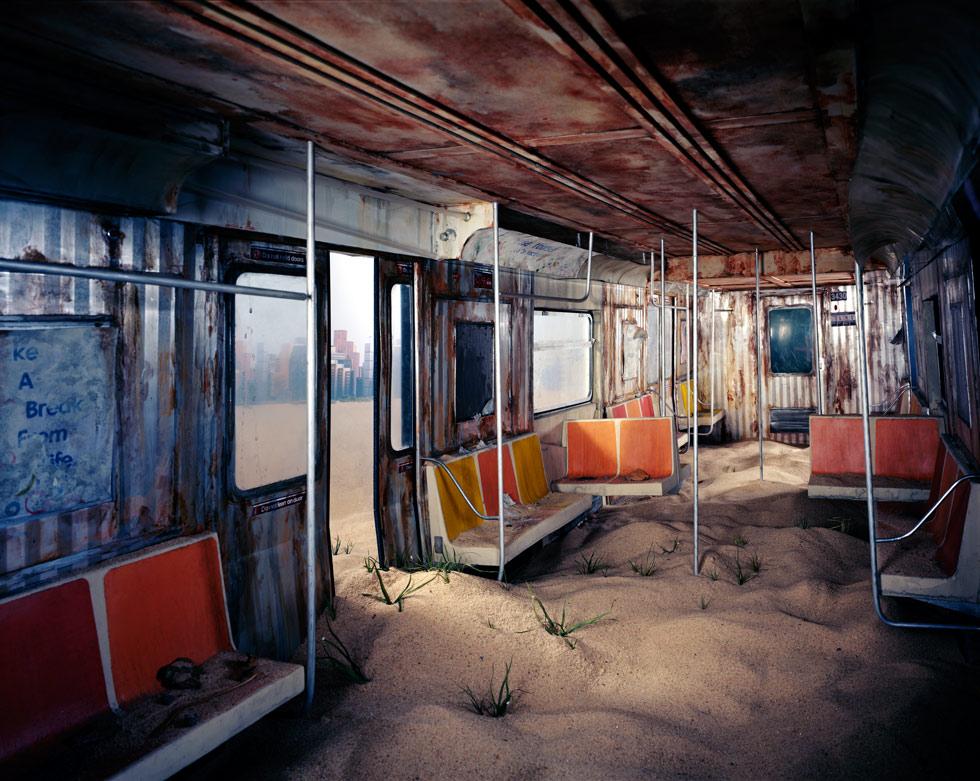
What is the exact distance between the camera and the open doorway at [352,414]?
7.85 metres

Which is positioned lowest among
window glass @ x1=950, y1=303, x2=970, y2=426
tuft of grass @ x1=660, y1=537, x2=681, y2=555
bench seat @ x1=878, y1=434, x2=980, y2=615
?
tuft of grass @ x1=660, y1=537, x2=681, y2=555

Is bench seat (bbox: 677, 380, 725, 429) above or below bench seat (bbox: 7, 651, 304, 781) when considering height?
above

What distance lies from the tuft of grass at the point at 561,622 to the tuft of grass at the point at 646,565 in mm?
869

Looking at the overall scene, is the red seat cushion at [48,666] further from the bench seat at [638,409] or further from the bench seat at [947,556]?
the bench seat at [638,409]

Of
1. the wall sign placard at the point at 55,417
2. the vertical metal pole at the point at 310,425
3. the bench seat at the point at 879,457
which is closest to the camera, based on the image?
the wall sign placard at the point at 55,417

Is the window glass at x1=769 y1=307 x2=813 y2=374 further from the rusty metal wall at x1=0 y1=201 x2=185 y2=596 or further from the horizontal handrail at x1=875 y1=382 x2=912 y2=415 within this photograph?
the rusty metal wall at x1=0 y1=201 x2=185 y2=596

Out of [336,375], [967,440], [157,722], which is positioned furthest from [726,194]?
[336,375]

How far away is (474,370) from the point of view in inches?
234

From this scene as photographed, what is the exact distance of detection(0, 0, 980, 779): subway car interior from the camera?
7.76 ft

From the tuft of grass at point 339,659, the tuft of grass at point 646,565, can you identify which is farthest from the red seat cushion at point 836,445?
the tuft of grass at point 339,659

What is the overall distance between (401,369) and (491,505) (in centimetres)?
142

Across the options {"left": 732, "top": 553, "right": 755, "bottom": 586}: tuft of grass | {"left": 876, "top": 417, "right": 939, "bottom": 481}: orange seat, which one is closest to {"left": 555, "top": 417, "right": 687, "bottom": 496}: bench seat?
{"left": 732, "top": 553, "right": 755, "bottom": 586}: tuft of grass

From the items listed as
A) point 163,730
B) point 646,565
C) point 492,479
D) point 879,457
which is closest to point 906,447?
point 879,457

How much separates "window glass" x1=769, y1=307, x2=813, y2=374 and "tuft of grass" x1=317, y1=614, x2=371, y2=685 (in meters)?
10.4
